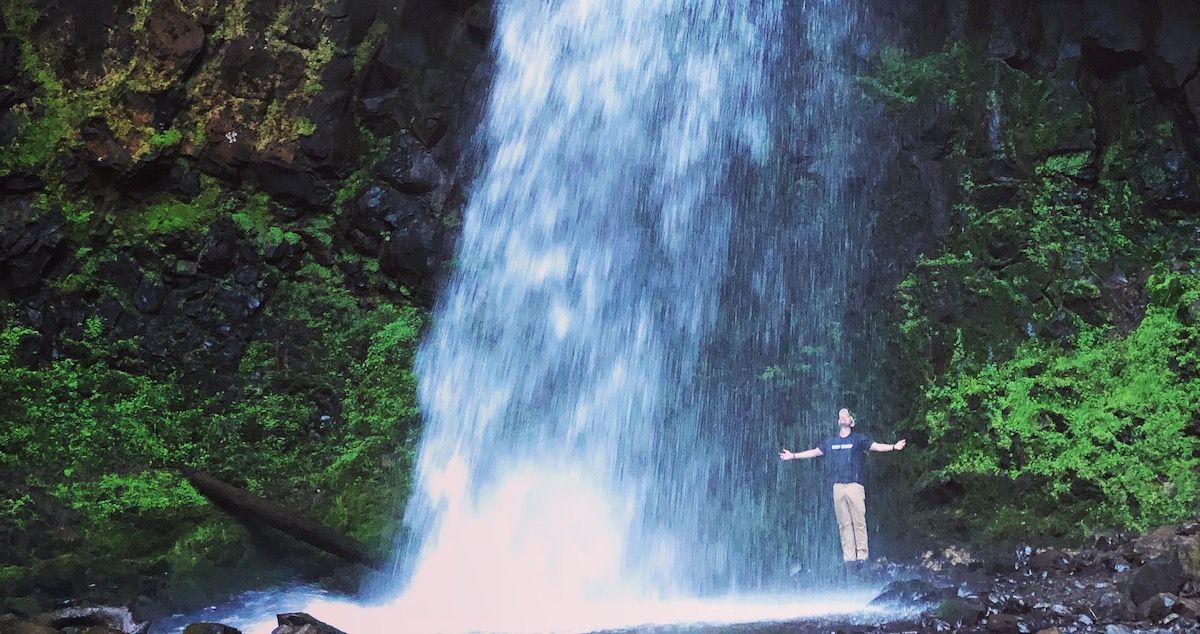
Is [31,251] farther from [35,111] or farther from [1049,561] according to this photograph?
[1049,561]

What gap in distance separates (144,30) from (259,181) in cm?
218

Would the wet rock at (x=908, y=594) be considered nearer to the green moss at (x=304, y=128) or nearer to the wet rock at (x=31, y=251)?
the green moss at (x=304, y=128)

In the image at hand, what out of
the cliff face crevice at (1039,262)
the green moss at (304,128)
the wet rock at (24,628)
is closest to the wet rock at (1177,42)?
the cliff face crevice at (1039,262)

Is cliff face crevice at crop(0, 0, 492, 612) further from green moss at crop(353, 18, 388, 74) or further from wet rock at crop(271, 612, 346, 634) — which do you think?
wet rock at crop(271, 612, 346, 634)

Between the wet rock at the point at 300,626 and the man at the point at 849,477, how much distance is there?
4039 millimetres

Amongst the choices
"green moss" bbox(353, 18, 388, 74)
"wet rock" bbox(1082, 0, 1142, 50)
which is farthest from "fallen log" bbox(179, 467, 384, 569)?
"wet rock" bbox(1082, 0, 1142, 50)

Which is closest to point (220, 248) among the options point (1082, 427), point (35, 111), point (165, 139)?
point (165, 139)

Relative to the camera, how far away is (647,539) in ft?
34.4

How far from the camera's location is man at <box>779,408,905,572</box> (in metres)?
8.34

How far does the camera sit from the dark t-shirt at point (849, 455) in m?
8.34

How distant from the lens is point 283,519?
966cm

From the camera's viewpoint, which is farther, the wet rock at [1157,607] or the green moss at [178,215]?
the green moss at [178,215]

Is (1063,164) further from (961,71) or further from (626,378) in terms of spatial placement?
(626,378)

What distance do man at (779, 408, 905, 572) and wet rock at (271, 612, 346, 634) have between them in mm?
4039
